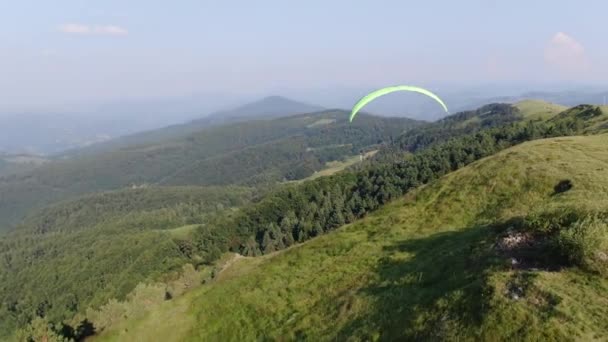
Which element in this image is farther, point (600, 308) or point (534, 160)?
point (534, 160)

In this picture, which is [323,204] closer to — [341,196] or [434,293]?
[341,196]

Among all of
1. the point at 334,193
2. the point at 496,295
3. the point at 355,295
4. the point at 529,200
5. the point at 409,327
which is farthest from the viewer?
the point at 334,193

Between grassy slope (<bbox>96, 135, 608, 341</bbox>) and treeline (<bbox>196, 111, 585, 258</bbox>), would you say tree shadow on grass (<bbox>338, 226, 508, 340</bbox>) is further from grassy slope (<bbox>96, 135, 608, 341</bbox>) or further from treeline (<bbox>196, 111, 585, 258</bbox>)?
treeline (<bbox>196, 111, 585, 258</bbox>)

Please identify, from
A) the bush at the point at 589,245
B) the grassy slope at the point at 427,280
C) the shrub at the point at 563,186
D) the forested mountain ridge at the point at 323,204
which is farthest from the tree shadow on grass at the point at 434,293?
the forested mountain ridge at the point at 323,204

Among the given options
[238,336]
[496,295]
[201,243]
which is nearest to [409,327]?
[496,295]

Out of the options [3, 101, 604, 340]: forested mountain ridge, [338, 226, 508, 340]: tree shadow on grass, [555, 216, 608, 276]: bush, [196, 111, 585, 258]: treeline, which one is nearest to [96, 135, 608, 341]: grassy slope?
[338, 226, 508, 340]: tree shadow on grass

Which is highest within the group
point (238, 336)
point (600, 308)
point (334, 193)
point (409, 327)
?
point (600, 308)

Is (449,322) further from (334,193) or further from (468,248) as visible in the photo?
(334,193)

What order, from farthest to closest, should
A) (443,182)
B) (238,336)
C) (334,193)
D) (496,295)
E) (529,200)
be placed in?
(334,193)
(443,182)
(529,200)
(238,336)
(496,295)
